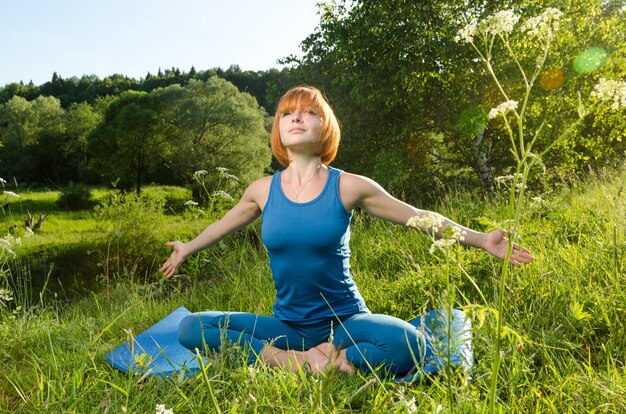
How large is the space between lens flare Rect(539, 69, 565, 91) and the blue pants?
11156 millimetres

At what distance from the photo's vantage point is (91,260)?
24.8 meters

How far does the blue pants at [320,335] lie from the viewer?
9.07 feet

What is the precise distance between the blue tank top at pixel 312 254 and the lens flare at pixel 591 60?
1133 centimetres

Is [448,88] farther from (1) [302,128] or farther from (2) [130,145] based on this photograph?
(2) [130,145]

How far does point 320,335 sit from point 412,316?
0.69 m

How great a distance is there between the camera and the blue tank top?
3.00 metres

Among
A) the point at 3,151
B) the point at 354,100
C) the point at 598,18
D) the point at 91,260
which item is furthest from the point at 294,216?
the point at 3,151

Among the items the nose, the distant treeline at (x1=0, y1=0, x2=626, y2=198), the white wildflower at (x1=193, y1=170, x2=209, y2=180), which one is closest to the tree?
the distant treeline at (x1=0, y1=0, x2=626, y2=198)

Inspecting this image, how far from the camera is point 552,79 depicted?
12.3 metres

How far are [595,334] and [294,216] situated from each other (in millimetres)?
1692

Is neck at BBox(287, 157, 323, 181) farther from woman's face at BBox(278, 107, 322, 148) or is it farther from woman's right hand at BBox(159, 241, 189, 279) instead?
woman's right hand at BBox(159, 241, 189, 279)

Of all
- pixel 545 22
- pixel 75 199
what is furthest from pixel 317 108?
pixel 75 199

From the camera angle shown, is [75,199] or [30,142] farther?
[30,142]

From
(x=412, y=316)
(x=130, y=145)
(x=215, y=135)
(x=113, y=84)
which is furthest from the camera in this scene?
(x=113, y=84)
